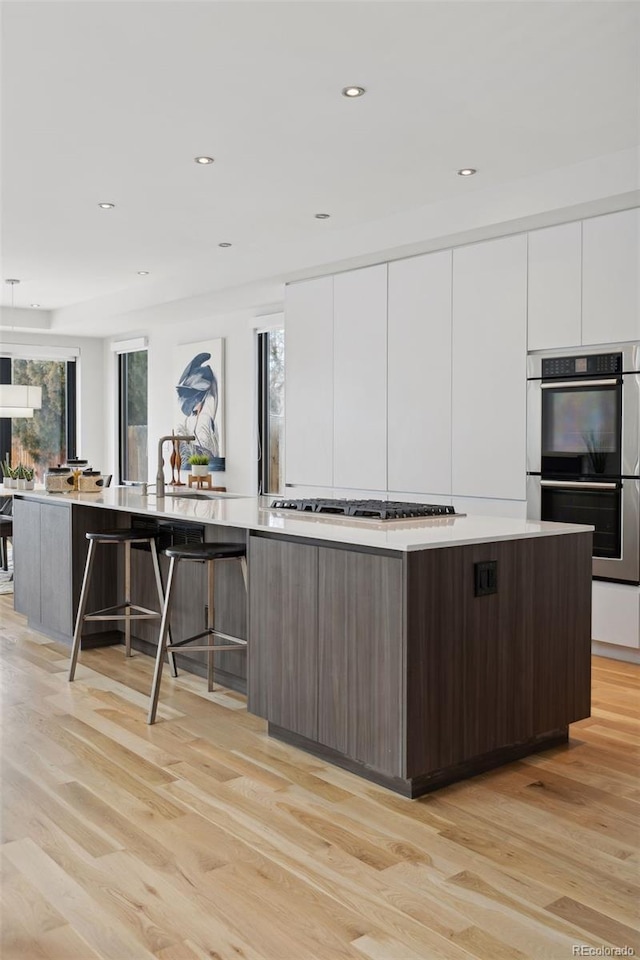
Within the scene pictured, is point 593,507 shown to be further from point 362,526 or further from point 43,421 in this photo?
point 43,421

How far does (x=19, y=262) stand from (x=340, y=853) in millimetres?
6010

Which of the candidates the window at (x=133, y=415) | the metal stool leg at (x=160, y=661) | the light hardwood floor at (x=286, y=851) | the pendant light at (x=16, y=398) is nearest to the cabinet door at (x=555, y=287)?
the light hardwood floor at (x=286, y=851)

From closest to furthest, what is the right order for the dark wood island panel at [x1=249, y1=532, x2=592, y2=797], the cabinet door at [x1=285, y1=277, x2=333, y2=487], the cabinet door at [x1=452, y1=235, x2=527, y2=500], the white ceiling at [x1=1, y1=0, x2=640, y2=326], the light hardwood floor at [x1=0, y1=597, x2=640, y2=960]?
the light hardwood floor at [x1=0, y1=597, x2=640, y2=960] → the dark wood island panel at [x1=249, y1=532, x2=592, y2=797] → the white ceiling at [x1=1, y1=0, x2=640, y2=326] → the cabinet door at [x1=452, y1=235, x2=527, y2=500] → the cabinet door at [x1=285, y1=277, x2=333, y2=487]

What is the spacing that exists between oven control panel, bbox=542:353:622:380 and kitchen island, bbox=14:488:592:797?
1494 millimetres

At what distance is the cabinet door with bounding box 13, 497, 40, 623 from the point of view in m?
5.09

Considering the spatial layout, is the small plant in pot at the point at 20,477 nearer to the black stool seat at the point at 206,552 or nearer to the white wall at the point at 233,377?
the white wall at the point at 233,377

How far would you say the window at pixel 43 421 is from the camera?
1004 cm

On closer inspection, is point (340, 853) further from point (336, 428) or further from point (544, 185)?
point (336, 428)

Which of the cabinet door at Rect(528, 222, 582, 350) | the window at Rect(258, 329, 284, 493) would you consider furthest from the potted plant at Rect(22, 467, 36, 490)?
the cabinet door at Rect(528, 222, 582, 350)

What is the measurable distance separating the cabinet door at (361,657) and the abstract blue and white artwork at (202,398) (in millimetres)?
5465

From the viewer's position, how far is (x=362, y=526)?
3.15 meters

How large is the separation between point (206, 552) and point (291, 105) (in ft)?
6.40

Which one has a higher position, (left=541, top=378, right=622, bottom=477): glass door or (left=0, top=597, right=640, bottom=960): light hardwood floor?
(left=541, top=378, right=622, bottom=477): glass door

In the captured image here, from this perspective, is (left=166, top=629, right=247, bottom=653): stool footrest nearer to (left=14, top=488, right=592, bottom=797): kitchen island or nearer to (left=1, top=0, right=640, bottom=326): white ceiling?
(left=14, top=488, right=592, bottom=797): kitchen island
